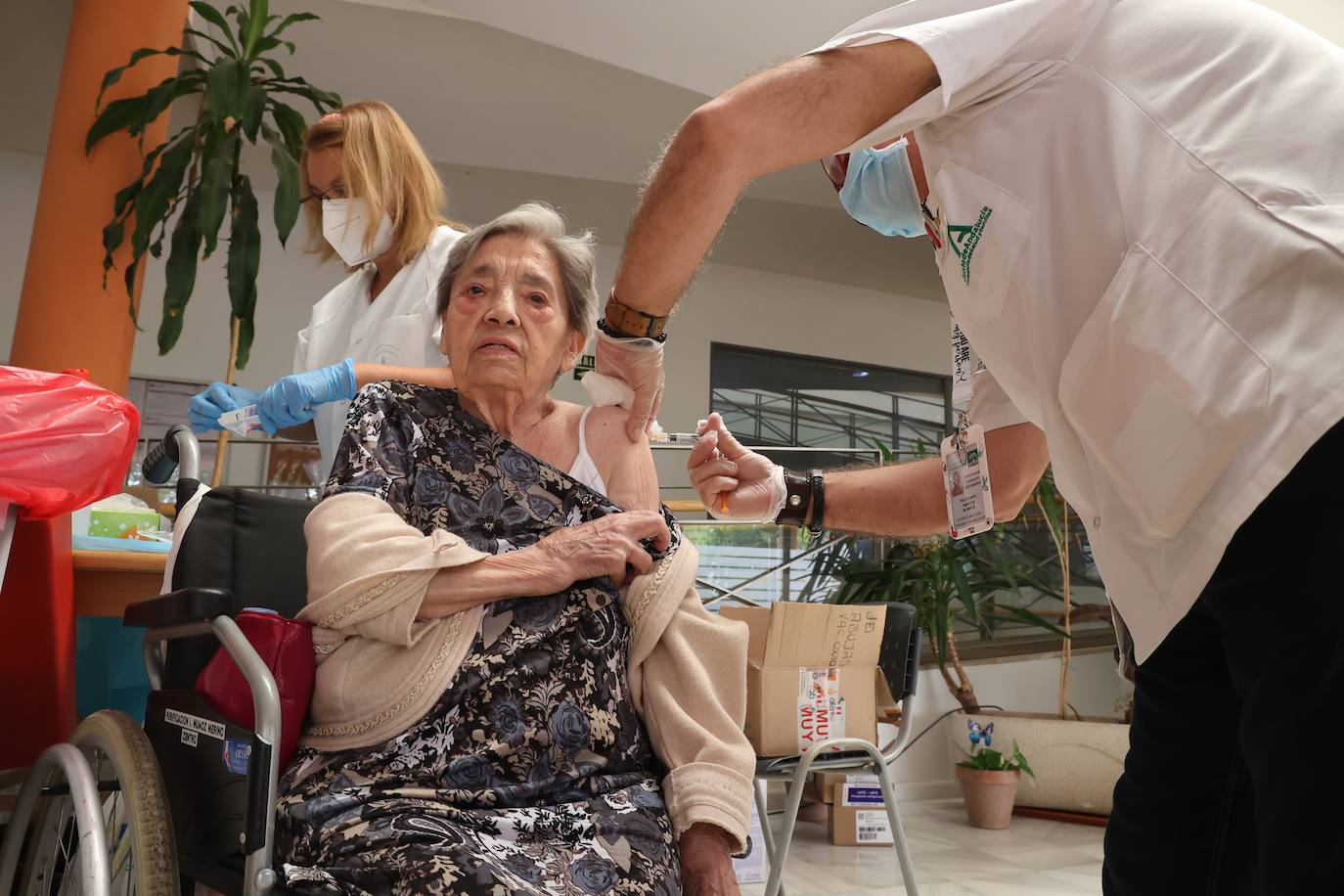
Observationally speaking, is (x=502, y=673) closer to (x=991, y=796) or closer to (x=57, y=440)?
(x=57, y=440)

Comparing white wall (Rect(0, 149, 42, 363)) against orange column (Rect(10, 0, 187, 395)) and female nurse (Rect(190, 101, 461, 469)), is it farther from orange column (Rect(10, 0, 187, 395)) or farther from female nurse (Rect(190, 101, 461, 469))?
female nurse (Rect(190, 101, 461, 469))

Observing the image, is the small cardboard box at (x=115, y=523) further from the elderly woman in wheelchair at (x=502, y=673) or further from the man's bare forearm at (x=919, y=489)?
the man's bare forearm at (x=919, y=489)

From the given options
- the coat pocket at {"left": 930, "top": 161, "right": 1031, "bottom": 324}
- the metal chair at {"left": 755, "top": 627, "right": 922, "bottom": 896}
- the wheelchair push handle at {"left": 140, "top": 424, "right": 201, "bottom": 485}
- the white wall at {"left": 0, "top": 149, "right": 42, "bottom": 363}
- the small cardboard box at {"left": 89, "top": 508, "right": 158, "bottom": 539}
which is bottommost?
the metal chair at {"left": 755, "top": 627, "right": 922, "bottom": 896}

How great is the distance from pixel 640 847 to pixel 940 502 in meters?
0.57

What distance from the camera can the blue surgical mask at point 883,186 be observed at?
1.24 m

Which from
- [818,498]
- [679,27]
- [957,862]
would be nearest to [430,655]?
[818,498]

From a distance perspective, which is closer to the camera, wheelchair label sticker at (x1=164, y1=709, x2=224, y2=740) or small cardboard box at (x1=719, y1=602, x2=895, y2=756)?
wheelchair label sticker at (x1=164, y1=709, x2=224, y2=740)

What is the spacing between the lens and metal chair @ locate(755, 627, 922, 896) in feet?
7.08

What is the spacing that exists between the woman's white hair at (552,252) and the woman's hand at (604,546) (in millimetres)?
470

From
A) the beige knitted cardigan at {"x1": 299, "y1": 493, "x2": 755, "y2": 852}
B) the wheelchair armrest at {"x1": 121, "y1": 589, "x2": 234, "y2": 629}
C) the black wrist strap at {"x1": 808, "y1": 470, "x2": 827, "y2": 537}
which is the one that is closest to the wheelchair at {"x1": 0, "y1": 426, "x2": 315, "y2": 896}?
the wheelchair armrest at {"x1": 121, "y1": 589, "x2": 234, "y2": 629}

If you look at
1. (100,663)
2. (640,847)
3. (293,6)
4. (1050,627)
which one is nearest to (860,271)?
(1050,627)

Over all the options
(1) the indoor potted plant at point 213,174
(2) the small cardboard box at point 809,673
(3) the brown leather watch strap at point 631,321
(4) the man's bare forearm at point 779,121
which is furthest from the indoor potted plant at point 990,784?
(4) the man's bare forearm at point 779,121

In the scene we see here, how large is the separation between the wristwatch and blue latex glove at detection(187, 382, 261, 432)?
1.52 metres

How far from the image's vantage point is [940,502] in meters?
1.34
